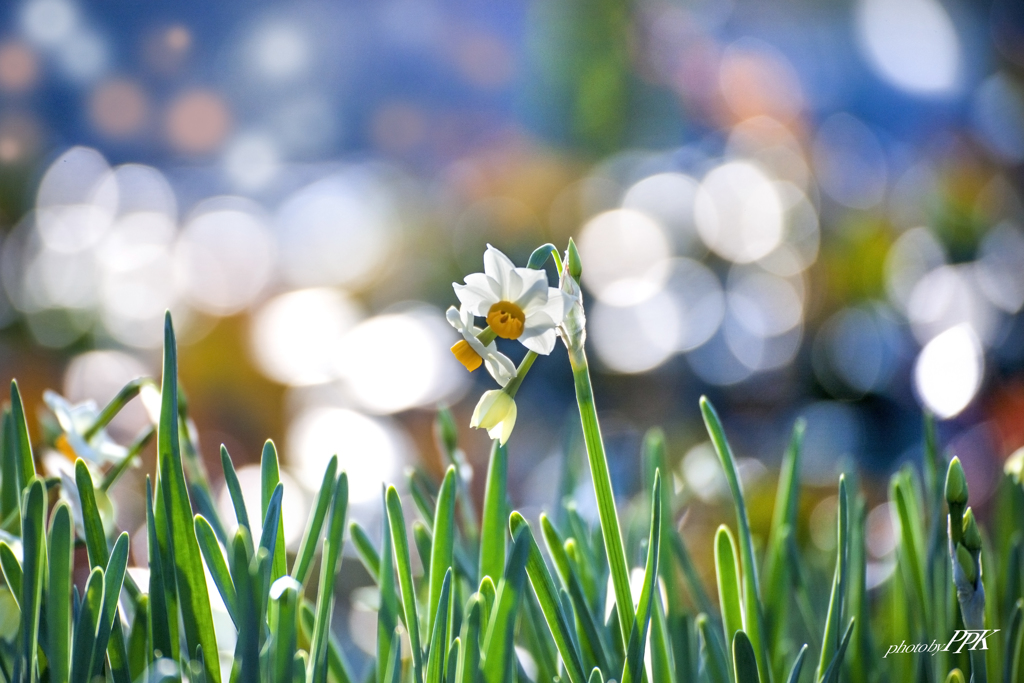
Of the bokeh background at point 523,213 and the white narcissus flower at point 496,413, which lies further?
the bokeh background at point 523,213

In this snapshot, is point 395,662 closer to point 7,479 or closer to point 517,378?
point 517,378

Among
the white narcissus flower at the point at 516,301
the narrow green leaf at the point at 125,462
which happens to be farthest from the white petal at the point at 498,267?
the narrow green leaf at the point at 125,462

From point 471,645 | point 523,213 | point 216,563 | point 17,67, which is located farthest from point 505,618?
point 17,67

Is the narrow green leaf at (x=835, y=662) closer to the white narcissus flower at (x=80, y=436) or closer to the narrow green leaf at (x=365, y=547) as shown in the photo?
the narrow green leaf at (x=365, y=547)

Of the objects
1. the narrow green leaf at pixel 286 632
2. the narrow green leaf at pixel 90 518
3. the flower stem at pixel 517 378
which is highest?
the flower stem at pixel 517 378

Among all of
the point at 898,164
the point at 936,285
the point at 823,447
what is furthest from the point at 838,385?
the point at 898,164

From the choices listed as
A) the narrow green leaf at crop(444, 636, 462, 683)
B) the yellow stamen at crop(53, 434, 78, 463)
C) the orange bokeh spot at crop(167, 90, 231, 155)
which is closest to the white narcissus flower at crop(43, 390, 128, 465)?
the yellow stamen at crop(53, 434, 78, 463)

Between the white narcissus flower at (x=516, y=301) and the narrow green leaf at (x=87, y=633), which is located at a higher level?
the white narcissus flower at (x=516, y=301)
